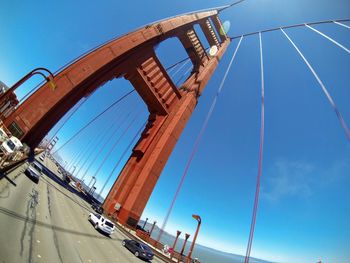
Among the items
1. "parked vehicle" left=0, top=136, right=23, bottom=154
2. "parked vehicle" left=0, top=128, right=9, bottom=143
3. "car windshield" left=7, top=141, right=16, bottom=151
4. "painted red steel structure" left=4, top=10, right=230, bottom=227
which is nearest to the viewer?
"parked vehicle" left=0, top=128, right=9, bottom=143

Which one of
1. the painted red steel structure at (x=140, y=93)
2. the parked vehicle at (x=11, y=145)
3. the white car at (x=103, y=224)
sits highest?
the painted red steel structure at (x=140, y=93)

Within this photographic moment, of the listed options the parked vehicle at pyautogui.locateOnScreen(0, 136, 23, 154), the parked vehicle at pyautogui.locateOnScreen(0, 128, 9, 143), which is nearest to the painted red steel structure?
the parked vehicle at pyautogui.locateOnScreen(0, 136, 23, 154)

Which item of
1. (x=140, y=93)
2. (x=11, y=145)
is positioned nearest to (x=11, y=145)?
(x=11, y=145)

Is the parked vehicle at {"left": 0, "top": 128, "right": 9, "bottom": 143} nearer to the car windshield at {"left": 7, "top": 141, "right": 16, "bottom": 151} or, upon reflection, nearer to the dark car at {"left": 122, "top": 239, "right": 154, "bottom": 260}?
the car windshield at {"left": 7, "top": 141, "right": 16, "bottom": 151}

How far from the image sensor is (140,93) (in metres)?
27.2

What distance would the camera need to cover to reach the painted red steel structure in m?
15.6

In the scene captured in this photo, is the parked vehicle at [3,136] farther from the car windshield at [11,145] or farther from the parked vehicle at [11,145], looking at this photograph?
the car windshield at [11,145]

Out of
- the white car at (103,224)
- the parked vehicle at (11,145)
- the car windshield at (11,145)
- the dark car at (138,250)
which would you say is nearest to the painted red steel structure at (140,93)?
the parked vehicle at (11,145)

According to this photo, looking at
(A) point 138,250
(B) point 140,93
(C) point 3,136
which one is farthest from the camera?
(B) point 140,93

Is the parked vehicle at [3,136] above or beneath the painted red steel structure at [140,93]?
beneath

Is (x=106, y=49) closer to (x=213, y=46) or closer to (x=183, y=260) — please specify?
(x=213, y=46)

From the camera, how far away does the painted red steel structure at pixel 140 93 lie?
15555mm

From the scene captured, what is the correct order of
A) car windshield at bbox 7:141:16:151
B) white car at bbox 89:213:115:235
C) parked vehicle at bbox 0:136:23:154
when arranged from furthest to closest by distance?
1. white car at bbox 89:213:115:235
2. car windshield at bbox 7:141:16:151
3. parked vehicle at bbox 0:136:23:154

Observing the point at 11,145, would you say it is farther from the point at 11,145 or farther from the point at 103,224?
the point at 103,224
